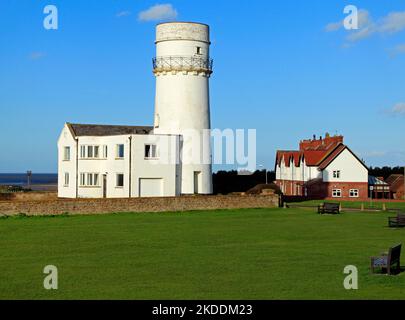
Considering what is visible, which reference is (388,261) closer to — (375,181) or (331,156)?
(331,156)

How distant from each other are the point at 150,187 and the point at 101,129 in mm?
9176

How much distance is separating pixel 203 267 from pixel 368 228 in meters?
18.0

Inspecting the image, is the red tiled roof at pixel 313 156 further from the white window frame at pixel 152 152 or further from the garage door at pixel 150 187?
the white window frame at pixel 152 152

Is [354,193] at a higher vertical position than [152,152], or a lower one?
lower

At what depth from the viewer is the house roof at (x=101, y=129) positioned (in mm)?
61469

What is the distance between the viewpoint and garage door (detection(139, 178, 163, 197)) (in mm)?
56562

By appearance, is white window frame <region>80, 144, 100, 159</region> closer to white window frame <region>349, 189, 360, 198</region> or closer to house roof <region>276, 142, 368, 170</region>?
house roof <region>276, 142, 368, 170</region>

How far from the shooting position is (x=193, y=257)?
85.6 ft

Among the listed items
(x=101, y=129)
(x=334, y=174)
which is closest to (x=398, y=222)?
(x=101, y=129)

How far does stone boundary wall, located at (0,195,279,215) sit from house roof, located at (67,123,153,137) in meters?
12.6

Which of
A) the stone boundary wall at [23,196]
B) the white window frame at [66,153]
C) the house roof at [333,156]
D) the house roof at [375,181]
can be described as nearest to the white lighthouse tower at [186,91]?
the white window frame at [66,153]

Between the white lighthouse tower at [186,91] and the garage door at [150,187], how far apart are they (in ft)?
6.54
